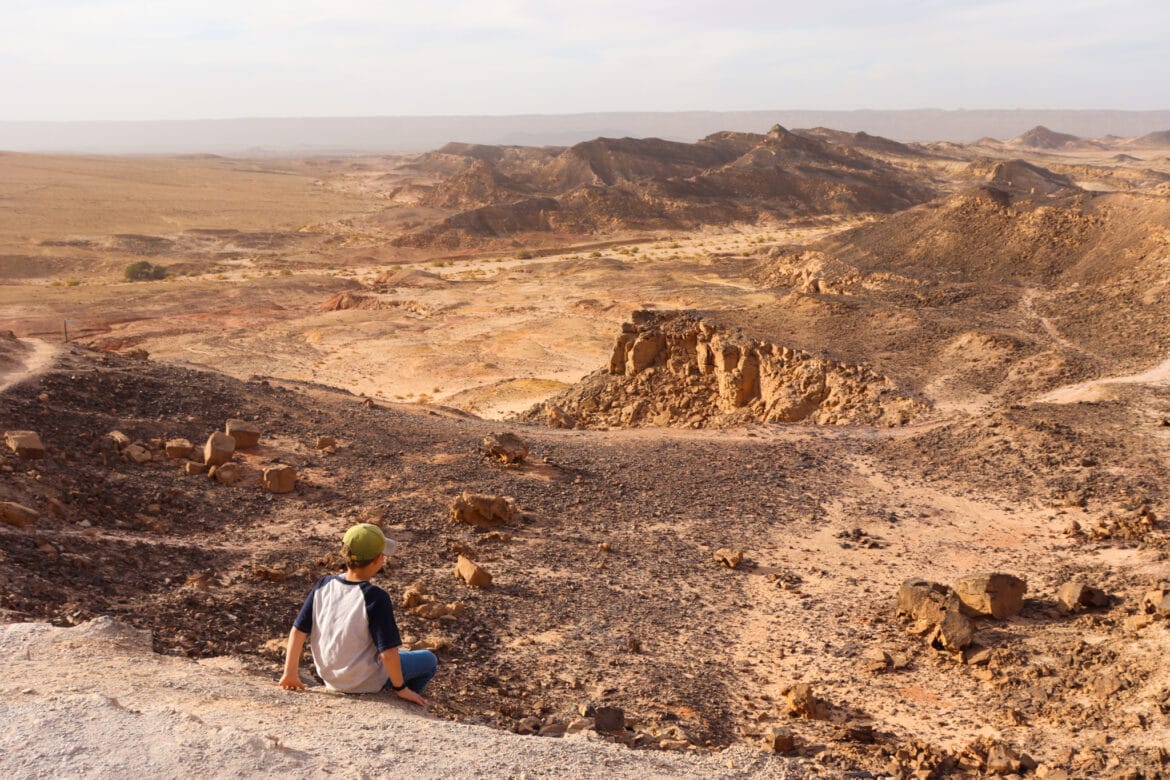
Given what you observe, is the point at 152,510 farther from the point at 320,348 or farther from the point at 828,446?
the point at 320,348

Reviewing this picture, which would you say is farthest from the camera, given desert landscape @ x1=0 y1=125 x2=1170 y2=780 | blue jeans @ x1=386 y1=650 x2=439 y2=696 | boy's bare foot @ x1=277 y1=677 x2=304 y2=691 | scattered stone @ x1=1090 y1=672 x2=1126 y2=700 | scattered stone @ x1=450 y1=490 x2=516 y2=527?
scattered stone @ x1=450 y1=490 x2=516 y2=527

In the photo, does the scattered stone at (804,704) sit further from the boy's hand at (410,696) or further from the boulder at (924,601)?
the boy's hand at (410,696)

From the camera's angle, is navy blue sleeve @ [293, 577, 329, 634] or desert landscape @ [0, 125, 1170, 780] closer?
navy blue sleeve @ [293, 577, 329, 634]

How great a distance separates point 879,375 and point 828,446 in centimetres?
384

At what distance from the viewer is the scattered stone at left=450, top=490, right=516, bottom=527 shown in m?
10.8

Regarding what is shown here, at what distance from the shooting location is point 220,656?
6.46m

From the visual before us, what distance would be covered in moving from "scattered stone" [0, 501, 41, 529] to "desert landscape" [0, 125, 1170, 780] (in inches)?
1.4

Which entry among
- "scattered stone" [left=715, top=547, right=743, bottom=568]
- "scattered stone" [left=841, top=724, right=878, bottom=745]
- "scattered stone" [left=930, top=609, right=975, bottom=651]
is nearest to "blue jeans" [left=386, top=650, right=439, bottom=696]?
"scattered stone" [left=841, top=724, right=878, bottom=745]

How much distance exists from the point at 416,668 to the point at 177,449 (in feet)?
23.8

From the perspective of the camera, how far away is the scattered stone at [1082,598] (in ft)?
29.4

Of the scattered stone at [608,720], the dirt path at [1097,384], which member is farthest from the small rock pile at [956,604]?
the dirt path at [1097,384]

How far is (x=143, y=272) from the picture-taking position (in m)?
43.8

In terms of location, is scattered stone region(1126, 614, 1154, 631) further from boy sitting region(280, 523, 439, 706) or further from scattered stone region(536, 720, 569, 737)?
boy sitting region(280, 523, 439, 706)

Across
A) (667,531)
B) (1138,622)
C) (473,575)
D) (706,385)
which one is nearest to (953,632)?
(1138,622)
